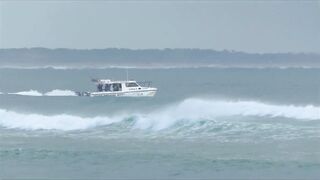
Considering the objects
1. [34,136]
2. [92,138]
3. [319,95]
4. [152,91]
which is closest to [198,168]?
[92,138]

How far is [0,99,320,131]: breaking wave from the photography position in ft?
106

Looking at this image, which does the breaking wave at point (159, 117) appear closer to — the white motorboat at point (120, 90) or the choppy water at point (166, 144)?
the choppy water at point (166, 144)

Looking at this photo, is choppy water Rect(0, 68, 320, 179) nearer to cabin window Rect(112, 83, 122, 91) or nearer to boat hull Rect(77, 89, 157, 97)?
boat hull Rect(77, 89, 157, 97)

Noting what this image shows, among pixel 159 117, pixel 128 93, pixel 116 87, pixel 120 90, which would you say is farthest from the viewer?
pixel 116 87

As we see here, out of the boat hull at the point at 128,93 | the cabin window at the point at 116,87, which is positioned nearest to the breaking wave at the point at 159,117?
the boat hull at the point at 128,93

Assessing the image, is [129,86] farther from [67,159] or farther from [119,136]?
[67,159]

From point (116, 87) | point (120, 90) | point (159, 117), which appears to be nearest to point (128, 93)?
point (120, 90)

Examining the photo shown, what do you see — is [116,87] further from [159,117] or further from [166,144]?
[166,144]

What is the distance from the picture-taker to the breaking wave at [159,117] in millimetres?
32281

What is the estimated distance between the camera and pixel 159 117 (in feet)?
111

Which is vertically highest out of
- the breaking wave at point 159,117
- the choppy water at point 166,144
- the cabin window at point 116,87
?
the cabin window at point 116,87

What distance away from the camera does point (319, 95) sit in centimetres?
5525

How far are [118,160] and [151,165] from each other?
48.6 inches

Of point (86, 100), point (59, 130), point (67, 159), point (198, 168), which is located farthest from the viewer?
point (86, 100)
